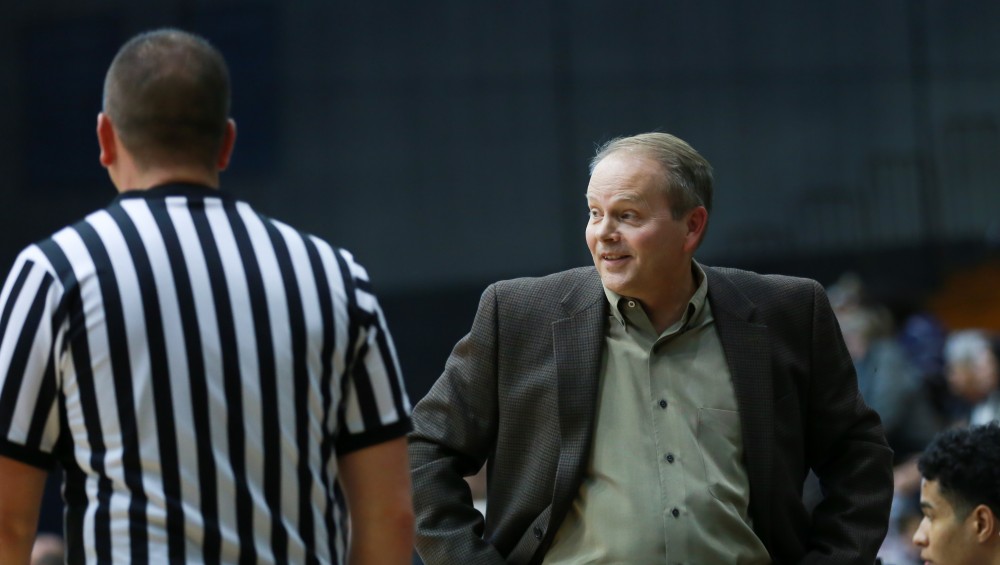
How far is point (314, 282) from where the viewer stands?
242cm

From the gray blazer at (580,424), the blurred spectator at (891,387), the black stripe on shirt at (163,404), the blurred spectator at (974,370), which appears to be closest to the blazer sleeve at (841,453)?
the gray blazer at (580,424)

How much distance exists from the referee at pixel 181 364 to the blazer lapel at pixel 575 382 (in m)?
0.71

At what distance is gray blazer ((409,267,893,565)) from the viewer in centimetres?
318

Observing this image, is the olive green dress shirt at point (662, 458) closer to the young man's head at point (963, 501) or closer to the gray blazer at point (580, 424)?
the gray blazer at point (580, 424)

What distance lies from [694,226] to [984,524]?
113cm

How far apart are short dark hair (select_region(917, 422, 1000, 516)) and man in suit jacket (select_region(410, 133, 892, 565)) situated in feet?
1.64

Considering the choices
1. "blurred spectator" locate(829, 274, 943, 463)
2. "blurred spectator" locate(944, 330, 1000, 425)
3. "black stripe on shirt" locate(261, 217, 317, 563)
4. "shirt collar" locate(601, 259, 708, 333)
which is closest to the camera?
"black stripe on shirt" locate(261, 217, 317, 563)

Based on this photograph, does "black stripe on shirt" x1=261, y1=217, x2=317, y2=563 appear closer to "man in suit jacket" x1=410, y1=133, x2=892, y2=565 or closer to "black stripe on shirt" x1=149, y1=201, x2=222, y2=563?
"black stripe on shirt" x1=149, y1=201, x2=222, y2=563

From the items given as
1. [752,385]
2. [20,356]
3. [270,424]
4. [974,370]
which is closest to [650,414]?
[752,385]

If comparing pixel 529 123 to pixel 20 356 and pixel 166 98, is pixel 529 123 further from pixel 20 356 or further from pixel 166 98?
pixel 20 356

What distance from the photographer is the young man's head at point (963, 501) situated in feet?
12.0

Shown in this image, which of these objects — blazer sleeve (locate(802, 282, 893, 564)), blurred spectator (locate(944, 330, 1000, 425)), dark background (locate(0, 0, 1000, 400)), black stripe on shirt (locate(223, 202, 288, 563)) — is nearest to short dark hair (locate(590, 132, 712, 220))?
blazer sleeve (locate(802, 282, 893, 564))

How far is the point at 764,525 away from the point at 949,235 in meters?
7.97

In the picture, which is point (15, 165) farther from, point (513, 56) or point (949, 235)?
point (949, 235)
